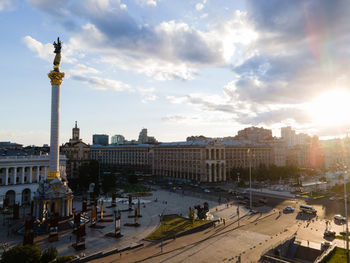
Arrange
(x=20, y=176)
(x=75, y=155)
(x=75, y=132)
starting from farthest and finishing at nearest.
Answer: (x=75, y=132)
(x=75, y=155)
(x=20, y=176)

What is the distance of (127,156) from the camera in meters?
167

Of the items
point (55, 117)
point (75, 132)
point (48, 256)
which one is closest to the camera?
point (48, 256)

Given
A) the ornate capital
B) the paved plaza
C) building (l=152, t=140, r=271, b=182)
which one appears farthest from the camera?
building (l=152, t=140, r=271, b=182)

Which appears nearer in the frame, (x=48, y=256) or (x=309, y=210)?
(x=48, y=256)

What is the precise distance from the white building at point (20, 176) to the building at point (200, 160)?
65669 mm

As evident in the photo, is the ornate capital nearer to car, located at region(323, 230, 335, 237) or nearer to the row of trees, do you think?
car, located at region(323, 230, 335, 237)

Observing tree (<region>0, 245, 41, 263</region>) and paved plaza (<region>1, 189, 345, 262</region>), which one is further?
paved plaza (<region>1, 189, 345, 262</region>)

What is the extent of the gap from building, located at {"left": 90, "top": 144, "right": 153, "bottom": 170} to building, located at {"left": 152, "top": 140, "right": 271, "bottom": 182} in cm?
1076

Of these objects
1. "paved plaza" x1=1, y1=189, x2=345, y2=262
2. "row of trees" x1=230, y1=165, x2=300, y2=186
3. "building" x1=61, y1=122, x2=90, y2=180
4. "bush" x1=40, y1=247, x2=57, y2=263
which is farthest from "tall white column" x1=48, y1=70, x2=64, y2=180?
"row of trees" x1=230, y1=165, x2=300, y2=186

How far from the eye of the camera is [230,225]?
51594 millimetres

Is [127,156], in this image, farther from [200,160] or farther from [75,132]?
[200,160]

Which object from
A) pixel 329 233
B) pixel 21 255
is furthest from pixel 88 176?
pixel 329 233

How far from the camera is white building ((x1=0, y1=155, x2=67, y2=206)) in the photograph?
7019cm

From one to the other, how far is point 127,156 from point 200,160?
65.0 m
